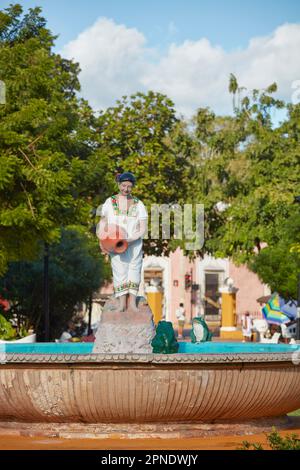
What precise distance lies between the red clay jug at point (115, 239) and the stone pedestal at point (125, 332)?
2.56 ft

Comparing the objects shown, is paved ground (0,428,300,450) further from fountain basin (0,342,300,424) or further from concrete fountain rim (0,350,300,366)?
concrete fountain rim (0,350,300,366)

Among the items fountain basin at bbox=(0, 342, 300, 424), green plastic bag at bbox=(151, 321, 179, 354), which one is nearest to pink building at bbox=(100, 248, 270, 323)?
green plastic bag at bbox=(151, 321, 179, 354)

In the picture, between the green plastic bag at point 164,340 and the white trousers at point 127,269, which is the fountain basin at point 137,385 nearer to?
the green plastic bag at point 164,340

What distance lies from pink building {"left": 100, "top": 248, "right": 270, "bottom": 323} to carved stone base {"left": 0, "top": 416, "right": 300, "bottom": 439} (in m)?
47.2

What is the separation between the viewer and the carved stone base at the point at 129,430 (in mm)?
10211

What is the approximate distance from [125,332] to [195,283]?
46.5m

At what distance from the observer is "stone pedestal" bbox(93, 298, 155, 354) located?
41.7 feet

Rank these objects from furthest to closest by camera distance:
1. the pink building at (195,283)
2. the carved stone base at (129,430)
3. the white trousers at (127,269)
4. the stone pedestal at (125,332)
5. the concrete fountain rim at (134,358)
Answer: the pink building at (195,283), the white trousers at (127,269), the stone pedestal at (125,332), the carved stone base at (129,430), the concrete fountain rim at (134,358)

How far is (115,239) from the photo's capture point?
12727 millimetres

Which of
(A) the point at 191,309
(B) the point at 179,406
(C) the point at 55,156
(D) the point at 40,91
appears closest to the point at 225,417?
(B) the point at 179,406

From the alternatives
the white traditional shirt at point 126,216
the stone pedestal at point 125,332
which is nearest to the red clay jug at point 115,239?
the white traditional shirt at point 126,216

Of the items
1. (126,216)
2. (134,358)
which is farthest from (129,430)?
(126,216)

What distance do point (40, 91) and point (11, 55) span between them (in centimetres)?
95

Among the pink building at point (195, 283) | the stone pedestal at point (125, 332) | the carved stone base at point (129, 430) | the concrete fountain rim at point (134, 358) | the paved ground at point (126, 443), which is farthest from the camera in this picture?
the pink building at point (195, 283)
